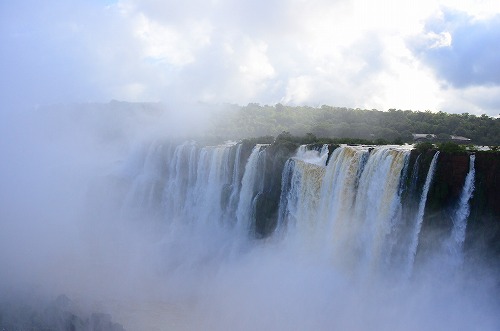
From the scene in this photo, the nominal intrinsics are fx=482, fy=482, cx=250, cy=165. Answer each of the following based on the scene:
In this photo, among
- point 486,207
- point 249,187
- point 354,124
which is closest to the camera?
point 486,207

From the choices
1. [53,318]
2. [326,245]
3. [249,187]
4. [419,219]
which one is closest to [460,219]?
[419,219]

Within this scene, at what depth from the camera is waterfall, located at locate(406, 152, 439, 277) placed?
14641mm

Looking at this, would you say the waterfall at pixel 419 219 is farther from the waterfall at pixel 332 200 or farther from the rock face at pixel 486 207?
the rock face at pixel 486 207

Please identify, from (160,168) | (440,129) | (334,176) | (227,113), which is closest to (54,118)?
(227,113)

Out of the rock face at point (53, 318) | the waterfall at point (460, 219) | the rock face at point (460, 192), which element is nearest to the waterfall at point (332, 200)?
the waterfall at point (460, 219)

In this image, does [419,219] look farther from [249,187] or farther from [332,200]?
[249,187]

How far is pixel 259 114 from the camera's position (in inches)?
2378

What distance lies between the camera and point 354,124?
40.1m

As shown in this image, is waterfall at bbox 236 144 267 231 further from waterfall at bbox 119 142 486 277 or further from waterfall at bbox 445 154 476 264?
waterfall at bbox 445 154 476 264

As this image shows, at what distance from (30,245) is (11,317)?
35.4ft

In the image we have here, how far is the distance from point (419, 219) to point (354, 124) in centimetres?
2607

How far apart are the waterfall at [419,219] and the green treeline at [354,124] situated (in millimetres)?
9277

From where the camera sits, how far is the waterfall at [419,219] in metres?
14.6

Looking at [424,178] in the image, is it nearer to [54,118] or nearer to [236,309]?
[236,309]
